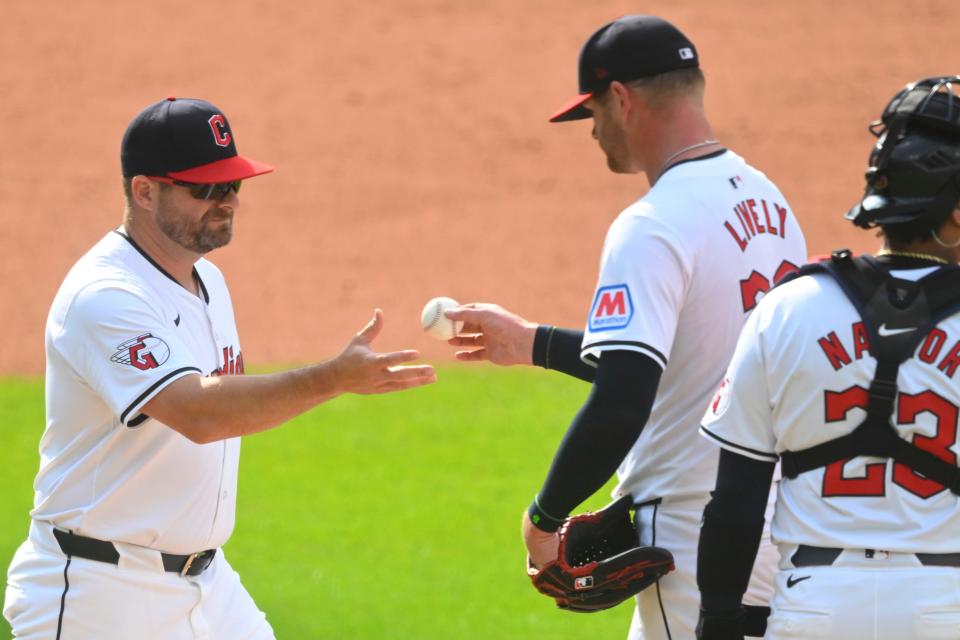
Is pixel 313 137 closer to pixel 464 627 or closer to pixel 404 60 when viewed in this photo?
pixel 404 60

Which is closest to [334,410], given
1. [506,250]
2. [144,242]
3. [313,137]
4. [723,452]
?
[506,250]

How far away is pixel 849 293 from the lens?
9.16ft

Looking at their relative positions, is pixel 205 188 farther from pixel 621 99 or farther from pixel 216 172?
pixel 621 99

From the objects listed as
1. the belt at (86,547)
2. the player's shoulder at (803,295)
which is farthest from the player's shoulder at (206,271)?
the player's shoulder at (803,295)

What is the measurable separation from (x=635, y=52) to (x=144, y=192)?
1488mm

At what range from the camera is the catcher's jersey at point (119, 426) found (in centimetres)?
354

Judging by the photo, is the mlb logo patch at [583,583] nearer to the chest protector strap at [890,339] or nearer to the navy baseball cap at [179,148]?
the chest protector strap at [890,339]

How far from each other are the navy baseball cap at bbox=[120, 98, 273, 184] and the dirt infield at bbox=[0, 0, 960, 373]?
9628 millimetres

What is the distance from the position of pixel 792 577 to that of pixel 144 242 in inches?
83.2

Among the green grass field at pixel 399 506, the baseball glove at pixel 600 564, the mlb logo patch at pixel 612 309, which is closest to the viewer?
the mlb logo patch at pixel 612 309

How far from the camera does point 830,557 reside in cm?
278

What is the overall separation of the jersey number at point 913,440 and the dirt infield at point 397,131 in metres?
10.9

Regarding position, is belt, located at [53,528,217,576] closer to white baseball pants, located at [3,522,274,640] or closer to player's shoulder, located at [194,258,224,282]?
white baseball pants, located at [3,522,274,640]

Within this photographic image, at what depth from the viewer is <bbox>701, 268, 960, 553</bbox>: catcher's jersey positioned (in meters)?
2.74
